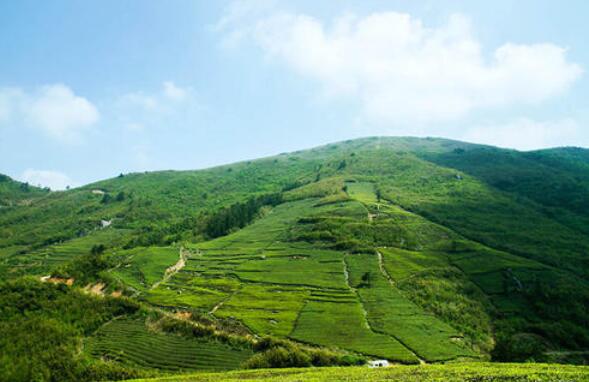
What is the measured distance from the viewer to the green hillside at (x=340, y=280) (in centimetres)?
4750

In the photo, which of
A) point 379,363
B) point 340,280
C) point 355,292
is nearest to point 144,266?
point 340,280

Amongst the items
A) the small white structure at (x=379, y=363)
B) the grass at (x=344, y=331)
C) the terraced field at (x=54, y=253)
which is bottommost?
the small white structure at (x=379, y=363)

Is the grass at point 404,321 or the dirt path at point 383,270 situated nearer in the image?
the grass at point 404,321

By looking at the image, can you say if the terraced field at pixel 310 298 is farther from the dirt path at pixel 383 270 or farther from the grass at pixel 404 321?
the dirt path at pixel 383 270

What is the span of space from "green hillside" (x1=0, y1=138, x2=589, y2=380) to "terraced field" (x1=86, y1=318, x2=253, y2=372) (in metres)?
0.26

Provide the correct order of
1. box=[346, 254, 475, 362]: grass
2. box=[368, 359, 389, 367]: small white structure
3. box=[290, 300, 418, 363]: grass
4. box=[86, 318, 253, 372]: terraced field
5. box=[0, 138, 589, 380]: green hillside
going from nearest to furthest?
box=[368, 359, 389, 367]: small white structure → box=[86, 318, 253, 372]: terraced field → box=[290, 300, 418, 363]: grass → box=[346, 254, 475, 362]: grass → box=[0, 138, 589, 380]: green hillside

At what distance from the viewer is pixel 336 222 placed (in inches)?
A: 3942

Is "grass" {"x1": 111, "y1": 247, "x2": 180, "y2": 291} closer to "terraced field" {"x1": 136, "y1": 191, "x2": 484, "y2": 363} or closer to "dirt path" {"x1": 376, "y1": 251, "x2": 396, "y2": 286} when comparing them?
"terraced field" {"x1": 136, "y1": 191, "x2": 484, "y2": 363}

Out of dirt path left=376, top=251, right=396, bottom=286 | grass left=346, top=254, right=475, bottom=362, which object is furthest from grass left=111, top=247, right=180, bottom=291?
dirt path left=376, top=251, right=396, bottom=286

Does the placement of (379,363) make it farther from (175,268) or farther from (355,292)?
(175,268)

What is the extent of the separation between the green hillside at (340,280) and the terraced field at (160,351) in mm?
264

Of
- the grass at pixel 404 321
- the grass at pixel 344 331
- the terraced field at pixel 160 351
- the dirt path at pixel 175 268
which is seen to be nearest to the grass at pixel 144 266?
the dirt path at pixel 175 268

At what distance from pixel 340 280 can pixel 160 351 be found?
3729 cm

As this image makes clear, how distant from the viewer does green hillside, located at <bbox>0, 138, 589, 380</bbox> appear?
1870 inches
